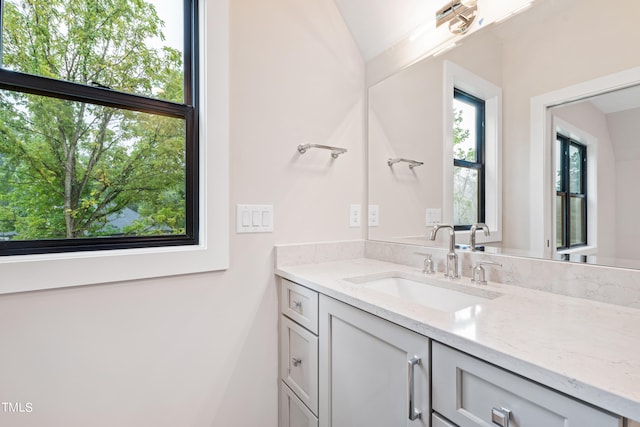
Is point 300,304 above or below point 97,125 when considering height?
below

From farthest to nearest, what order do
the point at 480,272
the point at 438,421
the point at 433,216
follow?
the point at 433,216 < the point at 480,272 < the point at 438,421

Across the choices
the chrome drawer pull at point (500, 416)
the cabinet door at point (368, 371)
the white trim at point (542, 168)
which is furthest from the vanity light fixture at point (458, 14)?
the chrome drawer pull at point (500, 416)

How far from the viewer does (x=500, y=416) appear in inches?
23.1

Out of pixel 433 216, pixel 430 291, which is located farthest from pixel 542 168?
pixel 430 291

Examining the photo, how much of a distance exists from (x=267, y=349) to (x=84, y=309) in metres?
0.73

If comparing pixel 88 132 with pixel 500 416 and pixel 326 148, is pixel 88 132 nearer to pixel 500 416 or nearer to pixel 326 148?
pixel 326 148

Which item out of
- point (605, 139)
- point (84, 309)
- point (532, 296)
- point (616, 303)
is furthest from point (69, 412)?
point (605, 139)

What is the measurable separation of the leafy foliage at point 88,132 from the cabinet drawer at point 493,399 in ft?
3.55

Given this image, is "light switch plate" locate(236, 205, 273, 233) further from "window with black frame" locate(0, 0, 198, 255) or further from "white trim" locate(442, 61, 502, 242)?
"white trim" locate(442, 61, 502, 242)

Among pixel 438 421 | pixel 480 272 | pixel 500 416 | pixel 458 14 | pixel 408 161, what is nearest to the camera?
pixel 500 416

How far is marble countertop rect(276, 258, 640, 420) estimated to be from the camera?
48cm

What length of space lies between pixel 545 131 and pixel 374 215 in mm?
A: 860

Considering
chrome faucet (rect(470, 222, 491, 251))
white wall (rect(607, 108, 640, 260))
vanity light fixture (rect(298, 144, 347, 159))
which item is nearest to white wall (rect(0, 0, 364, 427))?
vanity light fixture (rect(298, 144, 347, 159))

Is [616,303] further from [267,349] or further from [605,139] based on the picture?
[267,349]
